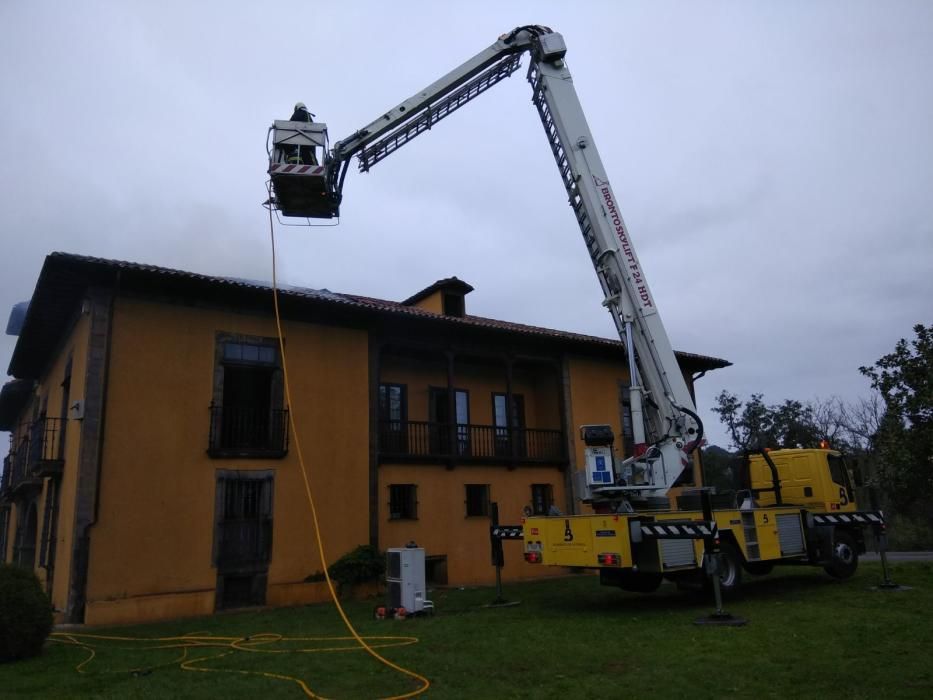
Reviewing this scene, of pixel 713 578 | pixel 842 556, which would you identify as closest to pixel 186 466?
pixel 713 578

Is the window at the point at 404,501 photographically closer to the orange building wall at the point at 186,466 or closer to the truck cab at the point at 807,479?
the orange building wall at the point at 186,466

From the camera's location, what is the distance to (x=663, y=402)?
13352 mm

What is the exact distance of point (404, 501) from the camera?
745 inches

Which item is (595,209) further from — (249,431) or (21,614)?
(21,614)

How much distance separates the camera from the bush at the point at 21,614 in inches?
370

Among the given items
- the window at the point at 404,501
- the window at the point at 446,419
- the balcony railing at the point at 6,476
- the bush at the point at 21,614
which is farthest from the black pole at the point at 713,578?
the balcony railing at the point at 6,476

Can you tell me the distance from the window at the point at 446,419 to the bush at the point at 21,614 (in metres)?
11.3

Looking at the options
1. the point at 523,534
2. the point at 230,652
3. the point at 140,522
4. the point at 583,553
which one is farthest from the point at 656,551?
the point at 140,522

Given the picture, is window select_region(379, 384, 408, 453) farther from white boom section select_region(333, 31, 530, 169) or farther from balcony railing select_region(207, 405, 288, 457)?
white boom section select_region(333, 31, 530, 169)

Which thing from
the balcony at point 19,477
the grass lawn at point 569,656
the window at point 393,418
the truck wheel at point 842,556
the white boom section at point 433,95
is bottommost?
the grass lawn at point 569,656

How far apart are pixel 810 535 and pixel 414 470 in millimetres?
9719

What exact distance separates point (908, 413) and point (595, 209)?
12.8 m

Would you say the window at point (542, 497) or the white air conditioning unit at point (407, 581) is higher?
the window at point (542, 497)

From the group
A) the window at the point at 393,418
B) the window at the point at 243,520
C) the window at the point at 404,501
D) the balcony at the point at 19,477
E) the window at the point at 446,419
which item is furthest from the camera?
the window at the point at 446,419
